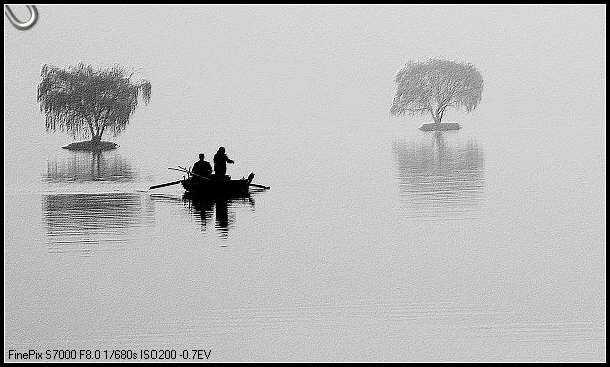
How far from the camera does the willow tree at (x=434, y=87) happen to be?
8356 cm

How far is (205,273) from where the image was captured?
1509 cm

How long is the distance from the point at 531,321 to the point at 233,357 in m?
3.32

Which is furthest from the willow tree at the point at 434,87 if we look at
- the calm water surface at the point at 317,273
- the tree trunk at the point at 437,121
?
the calm water surface at the point at 317,273

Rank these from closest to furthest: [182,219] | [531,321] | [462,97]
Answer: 1. [531,321]
2. [182,219]
3. [462,97]

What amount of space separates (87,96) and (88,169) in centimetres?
1695

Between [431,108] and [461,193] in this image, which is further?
[431,108]

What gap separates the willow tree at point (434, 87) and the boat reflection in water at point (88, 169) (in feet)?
115

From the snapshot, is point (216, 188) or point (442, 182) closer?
point (216, 188)

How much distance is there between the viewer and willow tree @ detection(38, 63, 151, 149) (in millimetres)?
55531

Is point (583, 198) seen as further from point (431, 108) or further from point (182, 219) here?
point (431, 108)

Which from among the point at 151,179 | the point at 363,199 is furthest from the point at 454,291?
the point at 151,179

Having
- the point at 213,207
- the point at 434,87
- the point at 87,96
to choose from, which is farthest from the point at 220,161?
the point at 434,87

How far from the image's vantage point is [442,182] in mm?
30984

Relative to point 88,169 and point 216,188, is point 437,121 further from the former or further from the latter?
point 216,188
